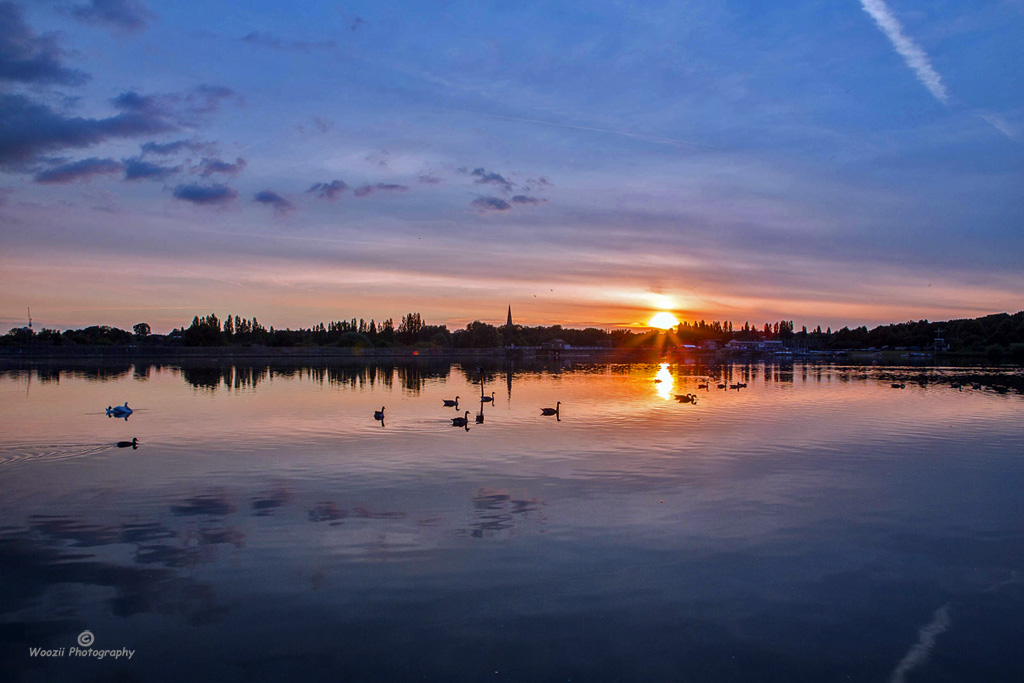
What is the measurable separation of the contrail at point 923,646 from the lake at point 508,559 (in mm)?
38

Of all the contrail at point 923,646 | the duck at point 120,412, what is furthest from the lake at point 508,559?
the duck at point 120,412

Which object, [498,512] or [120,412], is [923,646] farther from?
[120,412]

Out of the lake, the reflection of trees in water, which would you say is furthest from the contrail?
the reflection of trees in water

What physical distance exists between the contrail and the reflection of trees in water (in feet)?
26.3

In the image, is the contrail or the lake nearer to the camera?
the contrail

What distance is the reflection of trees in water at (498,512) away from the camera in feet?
49.3

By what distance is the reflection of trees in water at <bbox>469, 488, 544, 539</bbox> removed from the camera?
49.3 ft

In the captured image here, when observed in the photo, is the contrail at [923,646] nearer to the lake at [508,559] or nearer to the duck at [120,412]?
the lake at [508,559]

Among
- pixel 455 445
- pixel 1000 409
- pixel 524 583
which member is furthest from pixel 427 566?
pixel 1000 409

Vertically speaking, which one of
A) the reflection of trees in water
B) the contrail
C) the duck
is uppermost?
the duck

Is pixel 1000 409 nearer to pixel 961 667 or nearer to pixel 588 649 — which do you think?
pixel 961 667

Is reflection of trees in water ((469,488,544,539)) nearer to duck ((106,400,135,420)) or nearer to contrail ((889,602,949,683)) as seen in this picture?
contrail ((889,602,949,683))

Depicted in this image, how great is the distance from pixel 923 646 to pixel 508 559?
7.30 meters

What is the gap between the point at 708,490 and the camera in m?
19.2
